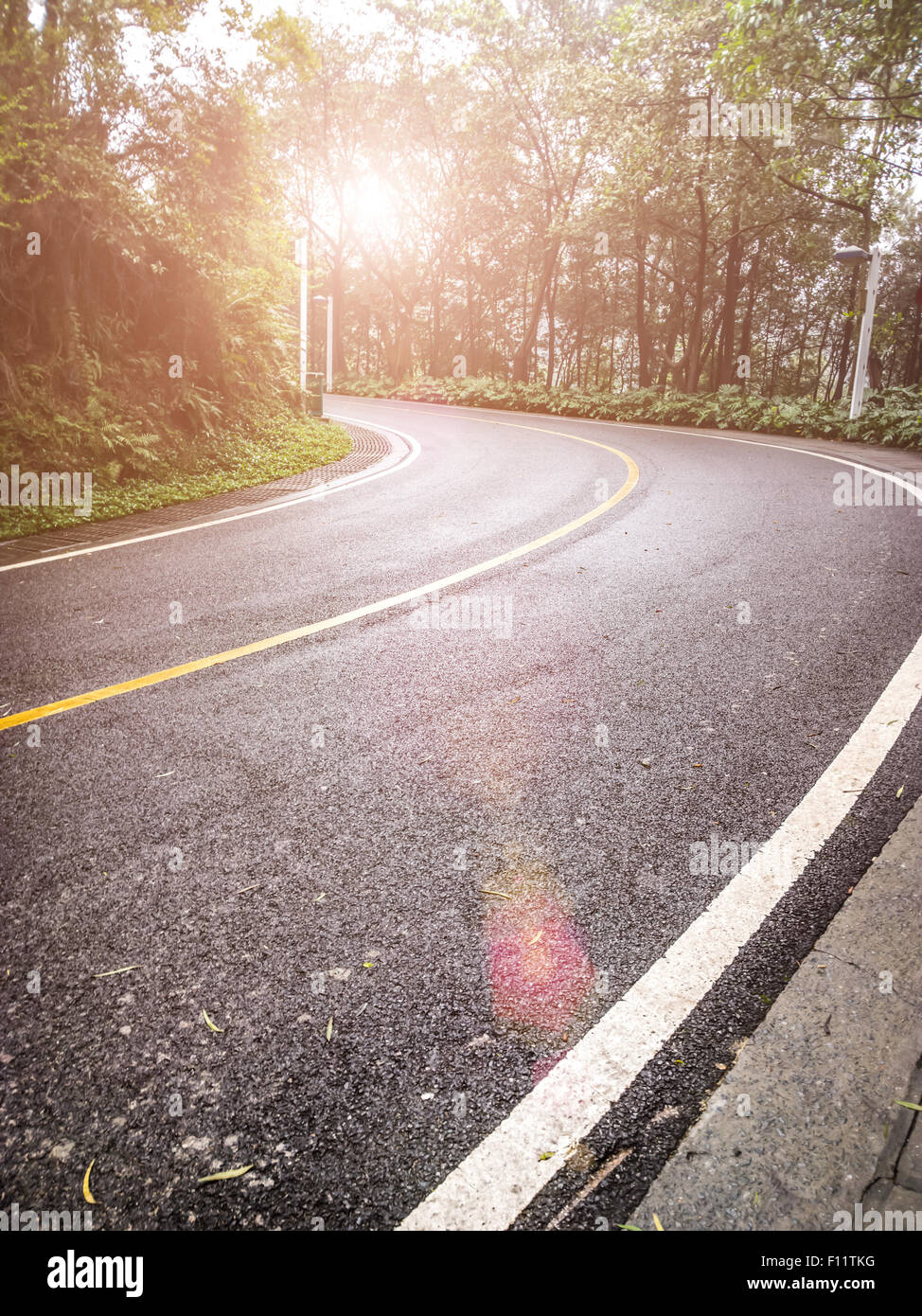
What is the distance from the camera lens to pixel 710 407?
21.8 metres

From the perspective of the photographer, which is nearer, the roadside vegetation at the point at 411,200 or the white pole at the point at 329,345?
the roadside vegetation at the point at 411,200

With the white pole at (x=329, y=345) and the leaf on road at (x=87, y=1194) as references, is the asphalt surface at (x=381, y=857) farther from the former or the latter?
the white pole at (x=329, y=345)

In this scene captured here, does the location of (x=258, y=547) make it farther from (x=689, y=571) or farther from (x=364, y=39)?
Answer: (x=364, y=39)

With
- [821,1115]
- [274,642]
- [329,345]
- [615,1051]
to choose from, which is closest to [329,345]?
[329,345]

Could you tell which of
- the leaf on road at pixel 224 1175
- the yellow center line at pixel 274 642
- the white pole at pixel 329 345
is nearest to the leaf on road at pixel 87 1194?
the leaf on road at pixel 224 1175

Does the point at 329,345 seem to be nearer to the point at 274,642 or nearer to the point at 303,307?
the point at 303,307

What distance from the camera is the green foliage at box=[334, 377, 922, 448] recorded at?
17125 millimetres

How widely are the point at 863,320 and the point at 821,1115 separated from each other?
20495 mm

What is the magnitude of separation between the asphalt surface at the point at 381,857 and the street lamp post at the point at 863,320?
1349 cm

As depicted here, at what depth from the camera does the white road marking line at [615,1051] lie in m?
1.75

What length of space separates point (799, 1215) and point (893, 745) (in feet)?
8.42

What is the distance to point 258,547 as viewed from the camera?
8.11 metres

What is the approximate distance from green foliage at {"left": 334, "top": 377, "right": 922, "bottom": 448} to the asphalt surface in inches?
489
